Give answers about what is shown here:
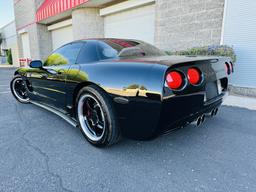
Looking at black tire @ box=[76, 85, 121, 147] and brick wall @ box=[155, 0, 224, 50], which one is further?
brick wall @ box=[155, 0, 224, 50]

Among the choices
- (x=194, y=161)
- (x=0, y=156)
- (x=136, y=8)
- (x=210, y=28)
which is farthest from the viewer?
(x=136, y=8)

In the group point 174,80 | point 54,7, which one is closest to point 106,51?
point 174,80

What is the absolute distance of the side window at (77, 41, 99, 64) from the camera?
237cm

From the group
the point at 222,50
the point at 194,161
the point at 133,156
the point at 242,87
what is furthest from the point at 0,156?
the point at 242,87

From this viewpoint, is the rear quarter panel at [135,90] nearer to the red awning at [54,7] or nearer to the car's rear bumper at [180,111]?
the car's rear bumper at [180,111]

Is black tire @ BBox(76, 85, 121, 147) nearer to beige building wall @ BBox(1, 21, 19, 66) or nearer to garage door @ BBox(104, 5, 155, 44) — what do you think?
garage door @ BBox(104, 5, 155, 44)

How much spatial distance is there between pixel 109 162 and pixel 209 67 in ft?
4.87

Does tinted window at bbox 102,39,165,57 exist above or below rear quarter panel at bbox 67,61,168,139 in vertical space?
above

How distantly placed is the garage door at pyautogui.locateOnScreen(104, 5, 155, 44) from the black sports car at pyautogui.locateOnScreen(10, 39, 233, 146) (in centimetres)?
493

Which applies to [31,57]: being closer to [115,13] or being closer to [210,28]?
[115,13]

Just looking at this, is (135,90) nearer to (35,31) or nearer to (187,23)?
(187,23)

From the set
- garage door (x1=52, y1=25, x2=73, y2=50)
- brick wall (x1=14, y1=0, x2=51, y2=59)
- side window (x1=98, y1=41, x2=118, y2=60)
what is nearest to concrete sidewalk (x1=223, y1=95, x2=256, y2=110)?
side window (x1=98, y1=41, x2=118, y2=60)

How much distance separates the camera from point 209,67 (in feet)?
6.49

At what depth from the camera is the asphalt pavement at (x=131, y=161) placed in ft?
5.22
